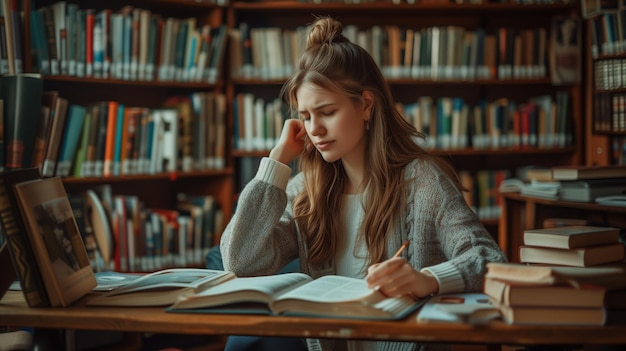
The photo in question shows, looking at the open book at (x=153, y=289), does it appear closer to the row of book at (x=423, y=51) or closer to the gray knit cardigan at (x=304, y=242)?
the gray knit cardigan at (x=304, y=242)

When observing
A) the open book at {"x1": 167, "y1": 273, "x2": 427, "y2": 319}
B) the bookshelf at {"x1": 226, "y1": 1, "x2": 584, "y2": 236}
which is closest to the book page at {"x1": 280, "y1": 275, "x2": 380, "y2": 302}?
the open book at {"x1": 167, "y1": 273, "x2": 427, "y2": 319}

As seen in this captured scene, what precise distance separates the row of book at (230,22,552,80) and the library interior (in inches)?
0.4

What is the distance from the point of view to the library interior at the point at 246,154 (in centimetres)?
118

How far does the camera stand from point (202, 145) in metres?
3.54

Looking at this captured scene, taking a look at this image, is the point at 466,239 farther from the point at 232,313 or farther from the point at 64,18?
the point at 64,18

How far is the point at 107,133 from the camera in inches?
123

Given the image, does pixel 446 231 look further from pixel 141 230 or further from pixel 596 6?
pixel 596 6

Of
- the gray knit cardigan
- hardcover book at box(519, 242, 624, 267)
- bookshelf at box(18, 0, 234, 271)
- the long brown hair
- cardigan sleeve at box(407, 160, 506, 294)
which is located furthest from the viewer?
bookshelf at box(18, 0, 234, 271)

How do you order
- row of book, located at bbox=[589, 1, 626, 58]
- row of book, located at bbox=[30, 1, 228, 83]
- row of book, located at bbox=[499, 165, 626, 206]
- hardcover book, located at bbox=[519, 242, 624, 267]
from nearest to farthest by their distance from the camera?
hardcover book, located at bbox=[519, 242, 624, 267], row of book, located at bbox=[499, 165, 626, 206], row of book, located at bbox=[30, 1, 228, 83], row of book, located at bbox=[589, 1, 626, 58]

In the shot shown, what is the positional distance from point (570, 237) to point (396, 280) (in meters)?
0.33

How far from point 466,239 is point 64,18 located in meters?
2.08

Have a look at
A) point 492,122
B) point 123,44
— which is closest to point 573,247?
point 123,44

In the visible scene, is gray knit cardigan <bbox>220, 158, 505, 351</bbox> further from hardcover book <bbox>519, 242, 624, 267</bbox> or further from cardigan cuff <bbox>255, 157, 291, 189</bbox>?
hardcover book <bbox>519, 242, 624, 267</bbox>

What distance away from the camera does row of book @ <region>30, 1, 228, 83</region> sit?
2893 mm
